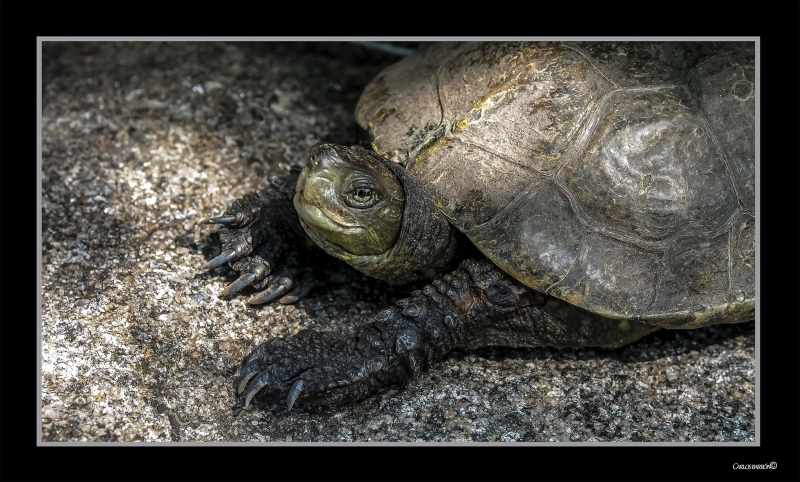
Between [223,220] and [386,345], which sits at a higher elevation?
[223,220]

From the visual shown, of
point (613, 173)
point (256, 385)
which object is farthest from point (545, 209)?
point (256, 385)

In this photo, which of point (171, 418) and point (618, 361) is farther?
point (618, 361)

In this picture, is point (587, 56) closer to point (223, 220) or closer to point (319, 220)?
point (319, 220)

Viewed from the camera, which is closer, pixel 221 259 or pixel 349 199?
pixel 349 199

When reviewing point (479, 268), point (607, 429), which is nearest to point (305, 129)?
point (479, 268)

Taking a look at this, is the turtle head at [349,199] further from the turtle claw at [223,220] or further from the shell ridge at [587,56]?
the shell ridge at [587,56]

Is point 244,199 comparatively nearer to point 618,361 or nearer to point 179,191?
point 179,191

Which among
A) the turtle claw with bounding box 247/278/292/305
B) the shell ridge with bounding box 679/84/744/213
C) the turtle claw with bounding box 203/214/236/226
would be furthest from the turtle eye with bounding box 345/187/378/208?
the shell ridge with bounding box 679/84/744/213
